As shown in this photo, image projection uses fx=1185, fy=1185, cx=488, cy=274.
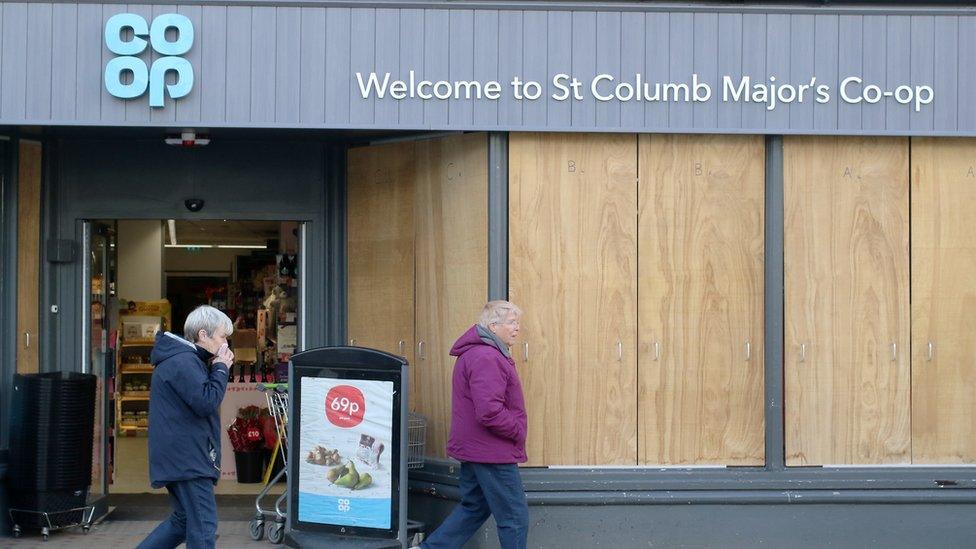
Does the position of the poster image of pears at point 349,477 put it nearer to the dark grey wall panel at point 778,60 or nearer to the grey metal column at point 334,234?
the grey metal column at point 334,234

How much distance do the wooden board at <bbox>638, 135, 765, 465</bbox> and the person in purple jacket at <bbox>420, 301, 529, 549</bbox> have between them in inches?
52.2

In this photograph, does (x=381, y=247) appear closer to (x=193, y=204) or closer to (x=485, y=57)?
(x=193, y=204)

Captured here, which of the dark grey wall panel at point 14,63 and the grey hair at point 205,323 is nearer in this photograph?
the grey hair at point 205,323

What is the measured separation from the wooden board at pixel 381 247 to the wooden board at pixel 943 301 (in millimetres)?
3487

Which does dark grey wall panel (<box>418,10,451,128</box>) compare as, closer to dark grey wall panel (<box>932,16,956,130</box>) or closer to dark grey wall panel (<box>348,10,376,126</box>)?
dark grey wall panel (<box>348,10,376,126</box>)

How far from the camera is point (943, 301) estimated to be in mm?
8055

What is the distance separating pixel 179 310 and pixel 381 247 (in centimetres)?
722

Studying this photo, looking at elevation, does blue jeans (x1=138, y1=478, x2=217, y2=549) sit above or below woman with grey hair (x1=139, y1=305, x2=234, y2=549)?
below

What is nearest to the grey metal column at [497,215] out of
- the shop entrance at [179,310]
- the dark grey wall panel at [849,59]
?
the shop entrance at [179,310]

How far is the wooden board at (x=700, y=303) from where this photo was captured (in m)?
7.93

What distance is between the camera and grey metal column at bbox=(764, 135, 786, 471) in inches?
312

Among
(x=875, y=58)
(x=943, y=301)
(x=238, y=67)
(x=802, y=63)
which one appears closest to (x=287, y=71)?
(x=238, y=67)

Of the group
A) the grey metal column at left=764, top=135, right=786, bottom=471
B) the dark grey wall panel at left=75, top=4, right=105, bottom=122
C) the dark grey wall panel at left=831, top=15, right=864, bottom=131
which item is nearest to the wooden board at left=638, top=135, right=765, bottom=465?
the grey metal column at left=764, top=135, right=786, bottom=471

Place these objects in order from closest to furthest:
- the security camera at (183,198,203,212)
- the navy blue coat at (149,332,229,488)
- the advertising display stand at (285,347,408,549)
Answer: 1. the navy blue coat at (149,332,229,488)
2. the advertising display stand at (285,347,408,549)
3. the security camera at (183,198,203,212)
